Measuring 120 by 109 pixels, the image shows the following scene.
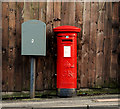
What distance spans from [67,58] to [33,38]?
95 centimetres

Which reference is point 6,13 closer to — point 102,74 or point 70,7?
point 70,7

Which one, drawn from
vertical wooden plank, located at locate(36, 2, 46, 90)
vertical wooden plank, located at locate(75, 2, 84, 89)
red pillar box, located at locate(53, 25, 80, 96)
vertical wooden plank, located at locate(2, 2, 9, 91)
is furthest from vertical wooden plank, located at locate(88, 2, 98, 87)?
vertical wooden plank, located at locate(2, 2, 9, 91)

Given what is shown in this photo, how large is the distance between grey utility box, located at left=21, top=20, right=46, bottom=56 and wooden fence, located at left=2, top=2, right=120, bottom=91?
67 cm

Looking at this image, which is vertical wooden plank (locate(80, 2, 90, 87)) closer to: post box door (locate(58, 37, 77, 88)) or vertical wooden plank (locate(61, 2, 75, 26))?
vertical wooden plank (locate(61, 2, 75, 26))

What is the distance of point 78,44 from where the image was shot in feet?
23.4

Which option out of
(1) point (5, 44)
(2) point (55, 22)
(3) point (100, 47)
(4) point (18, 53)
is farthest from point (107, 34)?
(1) point (5, 44)

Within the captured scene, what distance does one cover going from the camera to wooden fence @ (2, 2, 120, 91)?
702 cm

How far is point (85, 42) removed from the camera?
23.4 ft

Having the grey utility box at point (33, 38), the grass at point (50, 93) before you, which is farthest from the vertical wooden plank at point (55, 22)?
the grey utility box at point (33, 38)

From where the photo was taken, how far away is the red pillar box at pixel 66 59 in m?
6.42

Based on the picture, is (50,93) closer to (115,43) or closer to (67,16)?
(67,16)

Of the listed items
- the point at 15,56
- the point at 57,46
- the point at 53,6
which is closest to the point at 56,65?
the point at 57,46

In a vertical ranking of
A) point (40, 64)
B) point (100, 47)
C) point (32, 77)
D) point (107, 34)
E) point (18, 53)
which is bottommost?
point (32, 77)

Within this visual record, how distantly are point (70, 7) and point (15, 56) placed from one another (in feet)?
6.35
